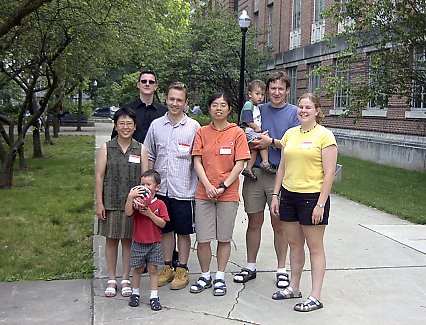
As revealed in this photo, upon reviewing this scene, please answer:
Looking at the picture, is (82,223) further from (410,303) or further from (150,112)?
(410,303)

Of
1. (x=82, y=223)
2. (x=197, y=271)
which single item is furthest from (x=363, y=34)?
(x=197, y=271)

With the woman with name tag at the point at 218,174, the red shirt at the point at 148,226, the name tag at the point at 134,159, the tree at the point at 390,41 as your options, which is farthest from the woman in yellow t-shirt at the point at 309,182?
the tree at the point at 390,41

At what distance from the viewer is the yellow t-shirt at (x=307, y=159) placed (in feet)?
15.5

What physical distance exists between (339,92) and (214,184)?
15.5 m

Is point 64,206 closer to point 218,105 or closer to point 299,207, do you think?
point 218,105

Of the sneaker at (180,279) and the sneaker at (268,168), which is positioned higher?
the sneaker at (268,168)

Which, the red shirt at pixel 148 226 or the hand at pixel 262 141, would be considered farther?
the hand at pixel 262 141

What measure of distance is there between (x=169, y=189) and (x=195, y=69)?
1931 cm

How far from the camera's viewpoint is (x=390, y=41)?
13.1 meters

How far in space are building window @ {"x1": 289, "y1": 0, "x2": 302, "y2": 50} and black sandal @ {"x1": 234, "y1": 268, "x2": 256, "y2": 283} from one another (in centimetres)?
2247

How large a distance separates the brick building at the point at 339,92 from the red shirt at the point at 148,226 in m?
9.60

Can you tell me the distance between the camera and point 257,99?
552cm

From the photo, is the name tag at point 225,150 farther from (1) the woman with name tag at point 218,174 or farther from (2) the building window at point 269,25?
(2) the building window at point 269,25

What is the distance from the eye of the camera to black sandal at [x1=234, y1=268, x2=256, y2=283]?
5619 millimetres
